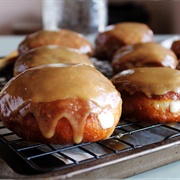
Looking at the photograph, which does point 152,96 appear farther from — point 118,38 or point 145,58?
point 118,38

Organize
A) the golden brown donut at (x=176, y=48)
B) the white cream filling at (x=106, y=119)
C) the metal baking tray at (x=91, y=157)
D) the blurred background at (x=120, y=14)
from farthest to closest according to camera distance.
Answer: the blurred background at (x=120, y=14) → the golden brown donut at (x=176, y=48) → the white cream filling at (x=106, y=119) → the metal baking tray at (x=91, y=157)

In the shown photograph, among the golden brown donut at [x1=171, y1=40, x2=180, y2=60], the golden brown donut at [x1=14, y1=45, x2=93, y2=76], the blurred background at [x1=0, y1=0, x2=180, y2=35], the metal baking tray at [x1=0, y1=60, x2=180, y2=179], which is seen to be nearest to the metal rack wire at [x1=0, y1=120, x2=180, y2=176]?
the metal baking tray at [x1=0, y1=60, x2=180, y2=179]

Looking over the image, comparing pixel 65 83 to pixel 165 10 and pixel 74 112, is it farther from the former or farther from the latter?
pixel 165 10

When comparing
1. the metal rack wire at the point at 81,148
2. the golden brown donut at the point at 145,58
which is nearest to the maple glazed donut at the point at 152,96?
the metal rack wire at the point at 81,148

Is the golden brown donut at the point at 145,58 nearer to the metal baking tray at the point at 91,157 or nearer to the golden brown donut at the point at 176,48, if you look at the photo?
the golden brown donut at the point at 176,48

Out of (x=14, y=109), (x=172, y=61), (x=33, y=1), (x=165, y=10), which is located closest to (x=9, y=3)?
(x=33, y=1)

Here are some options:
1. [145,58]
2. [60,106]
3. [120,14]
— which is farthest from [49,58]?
[120,14]
